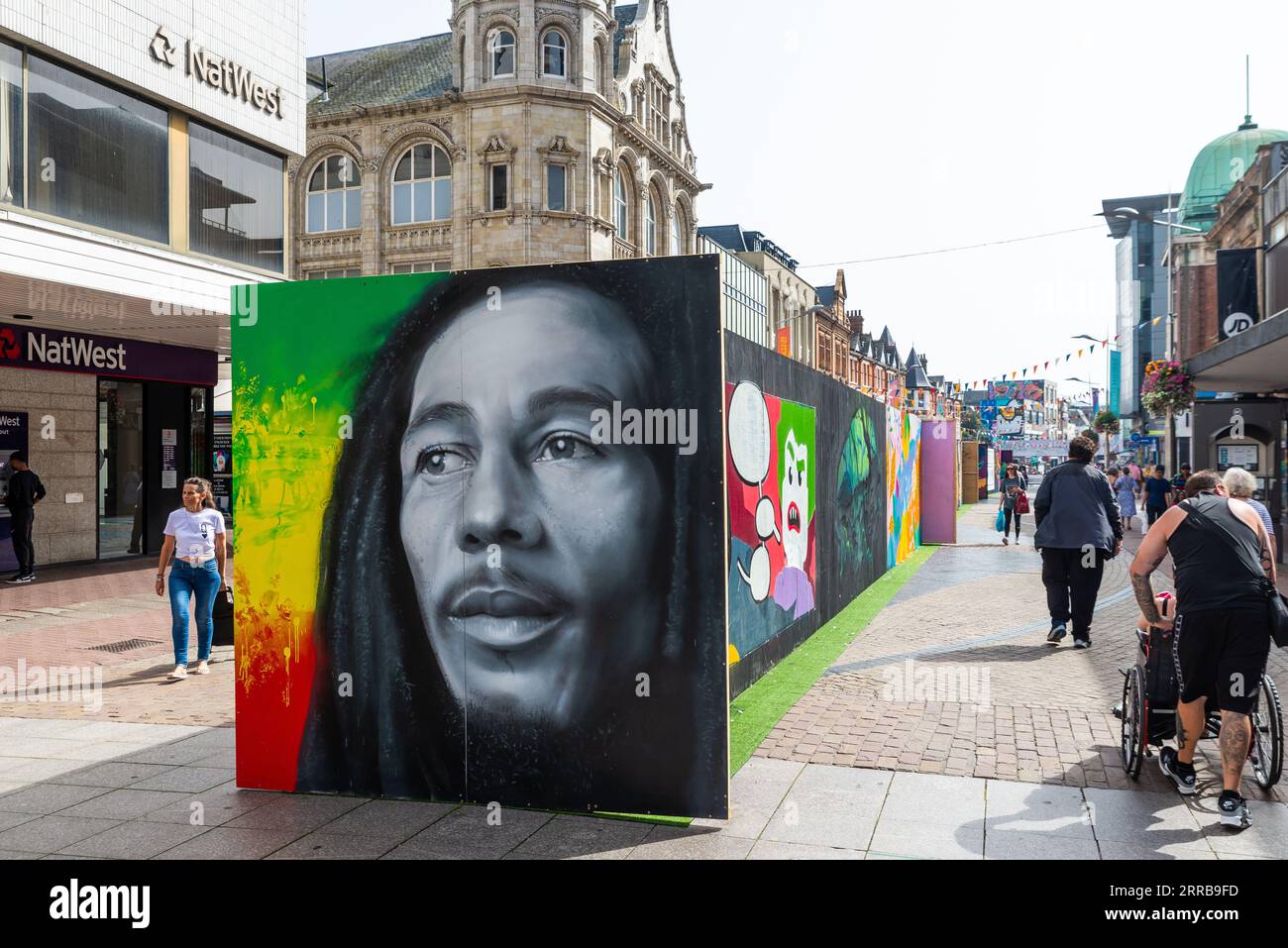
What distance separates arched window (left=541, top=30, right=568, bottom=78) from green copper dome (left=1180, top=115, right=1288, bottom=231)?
29.2 m

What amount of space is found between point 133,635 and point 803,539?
6.74 meters

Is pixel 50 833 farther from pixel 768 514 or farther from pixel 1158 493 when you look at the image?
pixel 1158 493

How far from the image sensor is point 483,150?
113 feet

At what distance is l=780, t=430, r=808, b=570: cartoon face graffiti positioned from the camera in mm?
9156

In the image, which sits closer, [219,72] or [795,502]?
[795,502]

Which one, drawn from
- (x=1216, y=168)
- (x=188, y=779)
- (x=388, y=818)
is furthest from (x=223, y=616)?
(x=1216, y=168)

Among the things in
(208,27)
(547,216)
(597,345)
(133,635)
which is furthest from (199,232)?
(547,216)

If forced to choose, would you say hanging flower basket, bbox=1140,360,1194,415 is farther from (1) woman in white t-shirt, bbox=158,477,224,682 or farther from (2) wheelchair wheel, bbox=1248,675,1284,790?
(1) woman in white t-shirt, bbox=158,477,224,682

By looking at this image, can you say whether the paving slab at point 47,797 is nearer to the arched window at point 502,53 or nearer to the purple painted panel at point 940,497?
the purple painted panel at point 940,497

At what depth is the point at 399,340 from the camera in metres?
5.25

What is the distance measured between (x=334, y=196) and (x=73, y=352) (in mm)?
23090

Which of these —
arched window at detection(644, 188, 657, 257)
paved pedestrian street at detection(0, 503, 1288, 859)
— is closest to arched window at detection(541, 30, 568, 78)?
arched window at detection(644, 188, 657, 257)

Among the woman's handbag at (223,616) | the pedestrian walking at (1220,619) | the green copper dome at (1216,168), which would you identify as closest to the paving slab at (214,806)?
the woman's handbag at (223,616)
